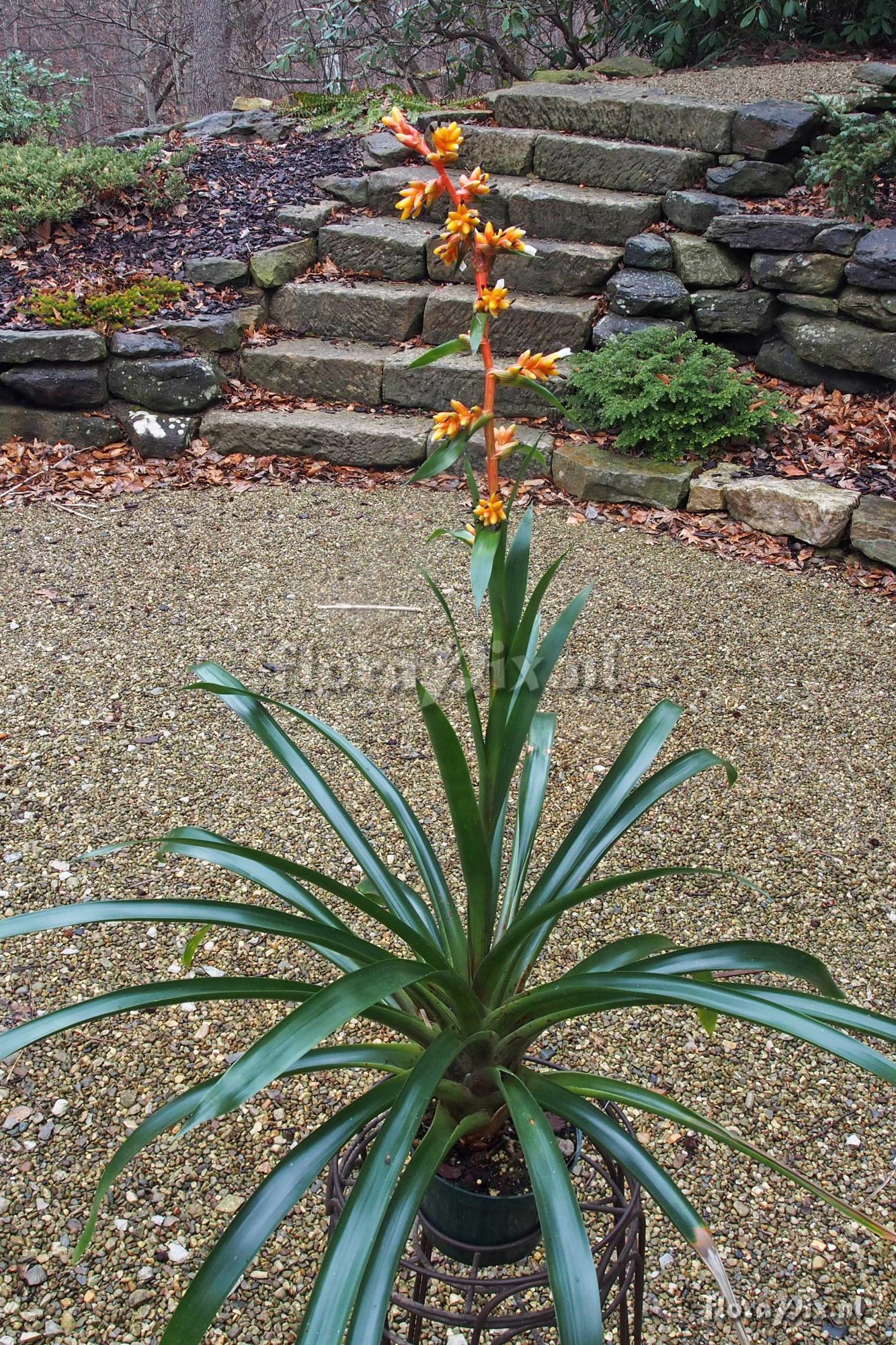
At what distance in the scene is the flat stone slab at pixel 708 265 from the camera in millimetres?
4574

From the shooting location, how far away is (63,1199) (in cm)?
162

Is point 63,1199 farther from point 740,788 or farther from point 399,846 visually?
point 740,788

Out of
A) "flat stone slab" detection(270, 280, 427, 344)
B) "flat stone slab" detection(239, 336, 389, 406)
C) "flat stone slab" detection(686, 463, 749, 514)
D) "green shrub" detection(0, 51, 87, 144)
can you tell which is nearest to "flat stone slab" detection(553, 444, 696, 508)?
"flat stone slab" detection(686, 463, 749, 514)

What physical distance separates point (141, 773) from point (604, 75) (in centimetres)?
585

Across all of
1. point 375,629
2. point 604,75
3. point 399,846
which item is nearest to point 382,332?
point 375,629

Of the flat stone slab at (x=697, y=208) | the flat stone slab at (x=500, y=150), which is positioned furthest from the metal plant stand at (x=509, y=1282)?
the flat stone slab at (x=500, y=150)

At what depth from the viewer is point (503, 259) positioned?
489cm

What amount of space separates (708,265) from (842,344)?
0.74 metres

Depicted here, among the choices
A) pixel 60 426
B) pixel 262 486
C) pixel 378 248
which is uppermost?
pixel 378 248

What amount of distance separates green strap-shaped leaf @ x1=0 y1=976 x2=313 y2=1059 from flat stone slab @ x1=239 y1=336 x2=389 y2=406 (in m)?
3.99

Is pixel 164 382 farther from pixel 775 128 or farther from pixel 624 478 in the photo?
pixel 775 128

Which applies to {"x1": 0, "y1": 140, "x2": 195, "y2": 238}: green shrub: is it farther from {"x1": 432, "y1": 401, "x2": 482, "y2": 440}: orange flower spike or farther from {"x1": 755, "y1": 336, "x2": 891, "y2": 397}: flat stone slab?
{"x1": 432, "y1": 401, "x2": 482, "y2": 440}: orange flower spike

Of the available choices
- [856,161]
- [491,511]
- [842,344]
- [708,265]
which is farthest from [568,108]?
[491,511]

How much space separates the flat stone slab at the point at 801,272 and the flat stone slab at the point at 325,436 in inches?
64.6
